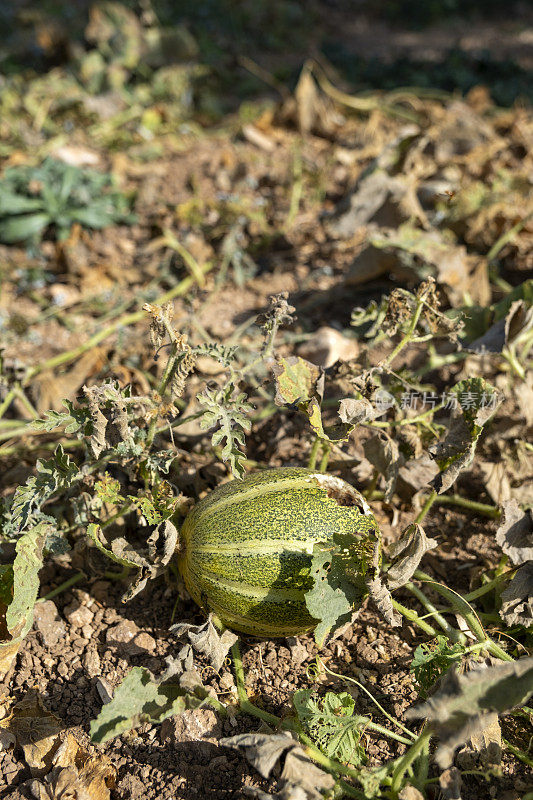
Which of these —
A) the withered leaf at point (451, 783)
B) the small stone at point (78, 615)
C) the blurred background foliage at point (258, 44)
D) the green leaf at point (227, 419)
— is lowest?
the small stone at point (78, 615)

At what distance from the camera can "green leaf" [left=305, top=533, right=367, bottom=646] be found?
1916 mm

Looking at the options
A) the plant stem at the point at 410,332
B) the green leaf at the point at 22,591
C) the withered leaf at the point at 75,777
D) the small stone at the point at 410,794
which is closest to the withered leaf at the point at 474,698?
the small stone at the point at 410,794

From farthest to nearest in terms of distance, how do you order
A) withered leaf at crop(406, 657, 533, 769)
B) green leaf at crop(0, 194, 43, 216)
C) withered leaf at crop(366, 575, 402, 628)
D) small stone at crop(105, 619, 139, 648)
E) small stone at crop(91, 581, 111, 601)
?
green leaf at crop(0, 194, 43, 216) → small stone at crop(91, 581, 111, 601) → small stone at crop(105, 619, 139, 648) → withered leaf at crop(366, 575, 402, 628) → withered leaf at crop(406, 657, 533, 769)

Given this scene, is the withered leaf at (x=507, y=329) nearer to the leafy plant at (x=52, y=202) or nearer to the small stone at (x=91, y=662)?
the small stone at (x=91, y=662)

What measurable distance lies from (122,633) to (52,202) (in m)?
2.75

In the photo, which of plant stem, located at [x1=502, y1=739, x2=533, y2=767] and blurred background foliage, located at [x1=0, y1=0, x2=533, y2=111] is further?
blurred background foliage, located at [x1=0, y1=0, x2=533, y2=111]

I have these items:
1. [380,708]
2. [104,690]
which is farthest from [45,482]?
[380,708]

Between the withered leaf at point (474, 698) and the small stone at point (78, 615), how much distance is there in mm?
1286

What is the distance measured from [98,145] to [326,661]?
4.13 metres

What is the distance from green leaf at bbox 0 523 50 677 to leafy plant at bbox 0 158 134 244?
240 cm

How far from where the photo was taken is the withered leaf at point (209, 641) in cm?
202

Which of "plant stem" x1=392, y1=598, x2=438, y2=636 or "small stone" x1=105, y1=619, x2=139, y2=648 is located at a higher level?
"plant stem" x1=392, y1=598, x2=438, y2=636

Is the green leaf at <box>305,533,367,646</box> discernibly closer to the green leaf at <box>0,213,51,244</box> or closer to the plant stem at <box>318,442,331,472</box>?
the plant stem at <box>318,442,331,472</box>

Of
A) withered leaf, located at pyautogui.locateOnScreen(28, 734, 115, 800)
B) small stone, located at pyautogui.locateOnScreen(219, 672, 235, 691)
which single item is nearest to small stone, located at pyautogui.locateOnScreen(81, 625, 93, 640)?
withered leaf, located at pyautogui.locateOnScreen(28, 734, 115, 800)
